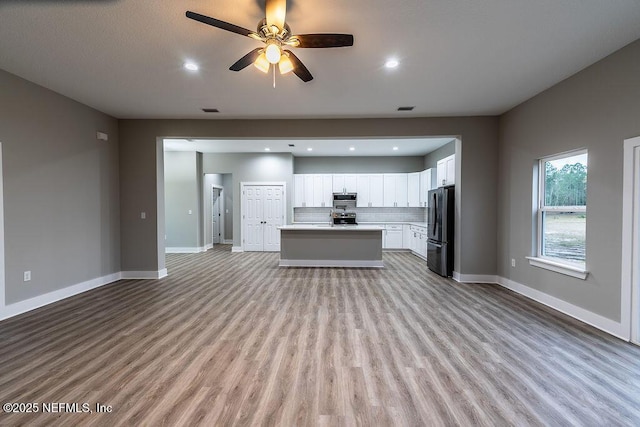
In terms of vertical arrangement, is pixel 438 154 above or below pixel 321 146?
below

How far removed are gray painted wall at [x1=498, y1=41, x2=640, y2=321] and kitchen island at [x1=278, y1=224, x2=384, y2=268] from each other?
2.71 m

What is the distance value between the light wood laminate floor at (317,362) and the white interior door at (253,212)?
442 cm

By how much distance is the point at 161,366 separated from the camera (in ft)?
7.43

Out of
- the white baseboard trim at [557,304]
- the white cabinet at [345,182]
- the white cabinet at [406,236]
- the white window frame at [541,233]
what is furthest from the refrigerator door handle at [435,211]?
the white cabinet at [345,182]

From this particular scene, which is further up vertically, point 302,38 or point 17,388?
point 302,38

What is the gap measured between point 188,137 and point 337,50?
3.48m

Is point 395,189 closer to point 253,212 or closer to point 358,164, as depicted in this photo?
point 358,164

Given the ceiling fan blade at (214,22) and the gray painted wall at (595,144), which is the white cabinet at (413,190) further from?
the ceiling fan blade at (214,22)

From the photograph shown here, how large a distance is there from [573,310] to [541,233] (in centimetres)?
114

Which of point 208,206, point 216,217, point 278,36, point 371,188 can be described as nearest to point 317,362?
point 278,36

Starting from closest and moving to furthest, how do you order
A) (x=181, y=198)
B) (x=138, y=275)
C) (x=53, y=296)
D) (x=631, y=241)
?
(x=631, y=241)
(x=53, y=296)
(x=138, y=275)
(x=181, y=198)

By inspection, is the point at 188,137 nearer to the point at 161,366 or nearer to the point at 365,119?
the point at 365,119

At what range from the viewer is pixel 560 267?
3.48 meters

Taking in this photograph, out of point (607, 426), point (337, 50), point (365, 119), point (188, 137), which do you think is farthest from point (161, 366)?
point (365, 119)
